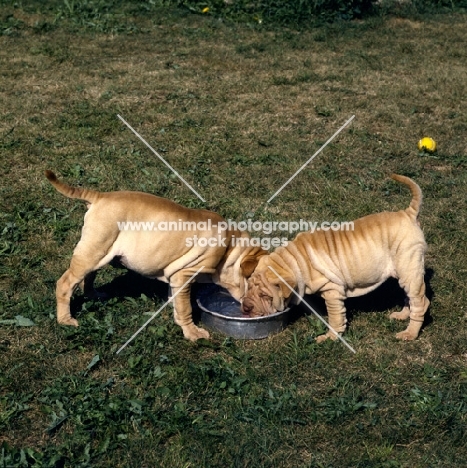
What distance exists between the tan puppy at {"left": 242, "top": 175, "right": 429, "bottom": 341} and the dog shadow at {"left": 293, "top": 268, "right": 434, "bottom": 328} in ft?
1.35

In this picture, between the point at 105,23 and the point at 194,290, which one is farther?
the point at 105,23

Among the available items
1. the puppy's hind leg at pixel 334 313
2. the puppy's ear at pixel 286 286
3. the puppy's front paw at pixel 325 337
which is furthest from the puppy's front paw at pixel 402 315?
the puppy's ear at pixel 286 286

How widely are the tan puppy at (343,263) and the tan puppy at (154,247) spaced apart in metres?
0.19

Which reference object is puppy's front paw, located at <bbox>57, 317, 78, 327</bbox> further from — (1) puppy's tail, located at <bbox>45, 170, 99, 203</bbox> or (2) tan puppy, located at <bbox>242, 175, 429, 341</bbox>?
(2) tan puppy, located at <bbox>242, 175, 429, 341</bbox>

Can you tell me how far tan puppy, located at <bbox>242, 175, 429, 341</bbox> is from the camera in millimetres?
5855

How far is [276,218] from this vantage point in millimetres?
7926

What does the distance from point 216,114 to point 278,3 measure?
4.50 m

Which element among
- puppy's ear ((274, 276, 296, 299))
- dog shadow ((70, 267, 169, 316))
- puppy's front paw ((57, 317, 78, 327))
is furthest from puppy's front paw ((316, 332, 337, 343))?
puppy's front paw ((57, 317, 78, 327))

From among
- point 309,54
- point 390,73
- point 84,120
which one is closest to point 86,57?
point 84,120

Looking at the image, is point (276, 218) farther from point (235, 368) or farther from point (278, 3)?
point (278, 3)

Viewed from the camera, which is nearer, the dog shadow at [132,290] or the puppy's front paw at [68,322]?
the puppy's front paw at [68,322]

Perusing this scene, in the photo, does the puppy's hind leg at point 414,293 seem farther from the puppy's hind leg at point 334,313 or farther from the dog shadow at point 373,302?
the puppy's hind leg at point 334,313

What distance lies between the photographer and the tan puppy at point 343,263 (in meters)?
5.86

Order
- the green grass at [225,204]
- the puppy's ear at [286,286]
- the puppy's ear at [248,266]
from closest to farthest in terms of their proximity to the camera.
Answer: the green grass at [225,204], the puppy's ear at [286,286], the puppy's ear at [248,266]
